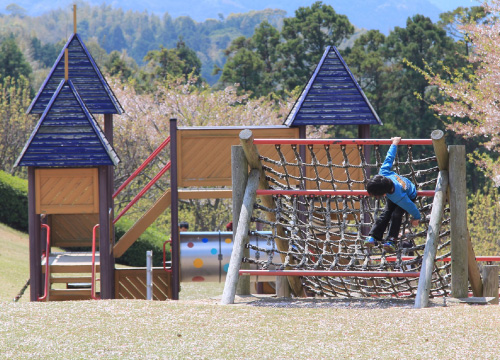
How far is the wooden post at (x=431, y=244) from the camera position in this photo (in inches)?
267

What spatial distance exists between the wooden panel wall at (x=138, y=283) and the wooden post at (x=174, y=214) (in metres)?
0.38

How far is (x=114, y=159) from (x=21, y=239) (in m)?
11.6

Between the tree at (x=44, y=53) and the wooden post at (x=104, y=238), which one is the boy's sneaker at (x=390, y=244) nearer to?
the wooden post at (x=104, y=238)

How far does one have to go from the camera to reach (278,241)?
28.4ft

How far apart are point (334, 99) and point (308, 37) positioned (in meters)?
31.3

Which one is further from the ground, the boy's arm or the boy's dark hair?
the boy's dark hair

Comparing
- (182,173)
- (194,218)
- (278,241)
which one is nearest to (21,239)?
(194,218)

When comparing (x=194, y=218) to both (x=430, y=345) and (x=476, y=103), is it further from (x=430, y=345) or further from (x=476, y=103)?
(x=430, y=345)

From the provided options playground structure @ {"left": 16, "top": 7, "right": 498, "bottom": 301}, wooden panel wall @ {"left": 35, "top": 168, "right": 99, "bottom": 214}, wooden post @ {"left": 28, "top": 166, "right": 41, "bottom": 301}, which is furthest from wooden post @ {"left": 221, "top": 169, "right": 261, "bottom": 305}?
wooden post @ {"left": 28, "top": 166, "right": 41, "bottom": 301}

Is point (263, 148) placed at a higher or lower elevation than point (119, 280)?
higher

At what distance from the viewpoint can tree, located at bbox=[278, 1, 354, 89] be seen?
4269cm

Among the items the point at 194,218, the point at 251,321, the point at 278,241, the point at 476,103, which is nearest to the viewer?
the point at 251,321

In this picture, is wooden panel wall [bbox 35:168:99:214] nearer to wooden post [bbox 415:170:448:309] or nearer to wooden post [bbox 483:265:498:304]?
wooden post [bbox 415:170:448:309]

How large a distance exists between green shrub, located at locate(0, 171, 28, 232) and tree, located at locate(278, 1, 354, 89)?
2232cm
